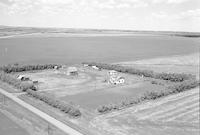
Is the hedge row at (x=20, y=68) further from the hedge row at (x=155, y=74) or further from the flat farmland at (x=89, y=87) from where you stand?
the hedge row at (x=155, y=74)

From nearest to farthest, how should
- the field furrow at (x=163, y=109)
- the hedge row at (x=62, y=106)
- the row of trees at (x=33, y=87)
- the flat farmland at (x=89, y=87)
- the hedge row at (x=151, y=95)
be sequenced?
the hedge row at (x=62, y=106), the field furrow at (x=163, y=109), the row of trees at (x=33, y=87), the hedge row at (x=151, y=95), the flat farmland at (x=89, y=87)

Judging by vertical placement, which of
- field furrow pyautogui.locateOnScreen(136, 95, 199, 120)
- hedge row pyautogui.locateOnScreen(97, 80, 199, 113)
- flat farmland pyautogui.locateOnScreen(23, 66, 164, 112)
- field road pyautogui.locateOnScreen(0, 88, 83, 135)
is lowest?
flat farmland pyautogui.locateOnScreen(23, 66, 164, 112)

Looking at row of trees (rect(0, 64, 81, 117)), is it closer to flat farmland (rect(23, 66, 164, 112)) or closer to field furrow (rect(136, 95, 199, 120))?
flat farmland (rect(23, 66, 164, 112))

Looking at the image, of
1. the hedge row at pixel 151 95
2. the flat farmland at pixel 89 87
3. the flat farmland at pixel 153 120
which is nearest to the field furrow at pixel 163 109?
the flat farmland at pixel 153 120

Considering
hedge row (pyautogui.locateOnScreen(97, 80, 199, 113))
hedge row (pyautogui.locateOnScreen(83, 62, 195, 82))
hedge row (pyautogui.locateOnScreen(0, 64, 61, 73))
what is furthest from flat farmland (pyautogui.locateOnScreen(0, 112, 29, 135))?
hedge row (pyautogui.locateOnScreen(83, 62, 195, 82))

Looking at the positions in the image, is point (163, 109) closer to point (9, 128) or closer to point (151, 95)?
point (151, 95)
